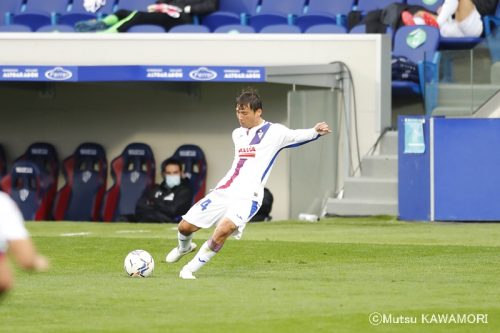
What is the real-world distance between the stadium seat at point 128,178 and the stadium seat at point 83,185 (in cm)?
27

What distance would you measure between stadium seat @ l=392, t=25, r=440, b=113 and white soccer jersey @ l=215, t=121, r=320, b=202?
10.3m

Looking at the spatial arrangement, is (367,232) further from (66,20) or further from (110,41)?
(66,20)

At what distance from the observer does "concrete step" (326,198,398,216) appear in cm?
2323

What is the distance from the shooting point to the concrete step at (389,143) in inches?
964

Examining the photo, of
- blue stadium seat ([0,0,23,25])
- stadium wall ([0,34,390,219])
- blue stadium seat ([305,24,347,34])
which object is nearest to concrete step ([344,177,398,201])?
stadium wall ([0,34,390,219])

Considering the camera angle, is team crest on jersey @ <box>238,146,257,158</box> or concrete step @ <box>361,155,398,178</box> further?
concrete step @ <box>361,155,398,178</box>

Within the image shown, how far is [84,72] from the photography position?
23953mm

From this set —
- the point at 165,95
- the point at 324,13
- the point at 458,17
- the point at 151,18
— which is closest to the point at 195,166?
the point at 165,95

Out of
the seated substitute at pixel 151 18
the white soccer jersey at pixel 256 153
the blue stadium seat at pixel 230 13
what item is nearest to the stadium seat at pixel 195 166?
the seated substitute at pixel 151 18

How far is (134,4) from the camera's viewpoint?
28.3m

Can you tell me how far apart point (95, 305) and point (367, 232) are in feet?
31.6

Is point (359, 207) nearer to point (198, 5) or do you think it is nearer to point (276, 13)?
point (276, 13)

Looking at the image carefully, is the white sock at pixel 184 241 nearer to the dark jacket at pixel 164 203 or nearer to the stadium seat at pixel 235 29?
the dark jacket at pixel 164 203

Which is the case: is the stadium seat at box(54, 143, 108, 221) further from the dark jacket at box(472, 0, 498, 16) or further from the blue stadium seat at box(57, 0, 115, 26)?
the dark jacket at box(472, 0, 498, 16)
